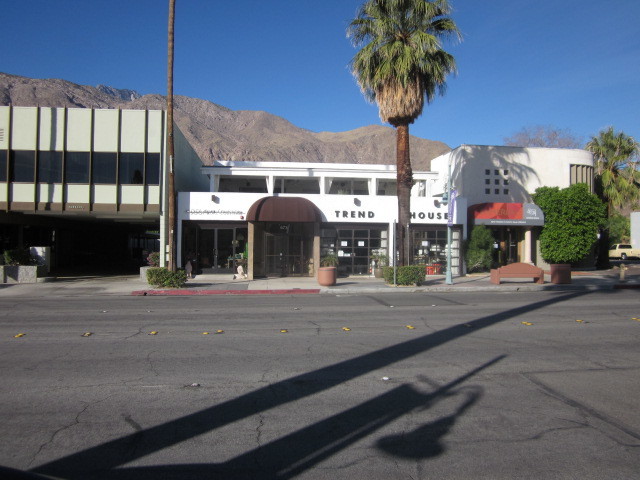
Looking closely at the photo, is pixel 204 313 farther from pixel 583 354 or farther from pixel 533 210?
pixel 533 210

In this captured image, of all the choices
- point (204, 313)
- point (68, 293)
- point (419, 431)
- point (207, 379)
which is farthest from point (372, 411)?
point (68, 293)

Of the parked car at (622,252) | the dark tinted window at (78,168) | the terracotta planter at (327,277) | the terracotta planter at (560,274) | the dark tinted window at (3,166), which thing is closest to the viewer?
the terracotta planter at (327,277)

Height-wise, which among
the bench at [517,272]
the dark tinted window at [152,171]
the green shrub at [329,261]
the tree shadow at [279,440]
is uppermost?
the dark tinted window at [152,171]

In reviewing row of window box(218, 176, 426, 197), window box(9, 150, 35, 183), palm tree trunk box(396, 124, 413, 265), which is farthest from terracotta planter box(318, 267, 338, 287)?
window box(9, 150, 35, 183)

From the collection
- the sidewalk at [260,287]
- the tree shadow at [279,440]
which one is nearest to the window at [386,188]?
the sidewalk at [260,287]

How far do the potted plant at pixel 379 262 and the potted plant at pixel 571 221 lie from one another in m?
10.0

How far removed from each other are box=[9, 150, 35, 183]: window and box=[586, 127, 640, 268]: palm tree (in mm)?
34446

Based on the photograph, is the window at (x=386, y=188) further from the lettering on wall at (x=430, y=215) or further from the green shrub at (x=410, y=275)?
the green shrub at (x=410, y=275)

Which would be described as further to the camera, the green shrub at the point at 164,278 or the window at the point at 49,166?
the window at the point at 49,166

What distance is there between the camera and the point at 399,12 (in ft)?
67.1

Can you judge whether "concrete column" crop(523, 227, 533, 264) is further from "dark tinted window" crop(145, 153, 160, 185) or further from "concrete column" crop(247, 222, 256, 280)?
"dark tinted window" crop(145, 153, 160, 185)

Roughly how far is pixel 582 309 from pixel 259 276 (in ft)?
51.1

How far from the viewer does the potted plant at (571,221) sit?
27422 mm

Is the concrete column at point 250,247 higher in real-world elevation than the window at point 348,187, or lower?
lower
